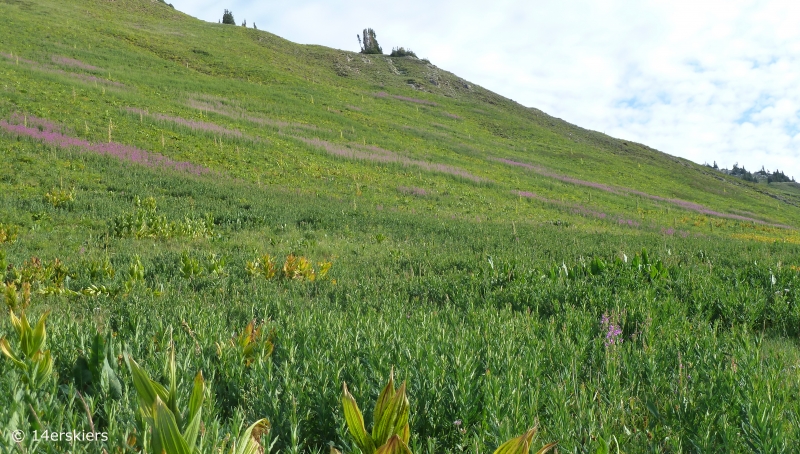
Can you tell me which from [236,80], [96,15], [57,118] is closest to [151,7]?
[96,15]

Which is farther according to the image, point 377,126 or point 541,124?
point 541,124

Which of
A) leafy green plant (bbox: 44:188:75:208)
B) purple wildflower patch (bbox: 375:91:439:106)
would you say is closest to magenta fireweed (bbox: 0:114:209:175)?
leafy green plant (bbox: 44:188:75:208)

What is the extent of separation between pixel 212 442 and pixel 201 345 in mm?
1421

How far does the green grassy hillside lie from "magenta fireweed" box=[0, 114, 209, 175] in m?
0.13

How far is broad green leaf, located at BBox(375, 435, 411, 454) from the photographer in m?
1.08

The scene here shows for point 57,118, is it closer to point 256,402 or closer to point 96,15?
point 256,402

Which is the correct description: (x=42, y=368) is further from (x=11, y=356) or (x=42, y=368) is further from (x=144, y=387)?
(x=144, y=387)

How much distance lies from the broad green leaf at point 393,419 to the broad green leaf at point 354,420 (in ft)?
0.09

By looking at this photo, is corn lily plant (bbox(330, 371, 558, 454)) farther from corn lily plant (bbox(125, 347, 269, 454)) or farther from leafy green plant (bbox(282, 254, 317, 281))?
leafy green plant (bbox(282, 254, 317, 281))

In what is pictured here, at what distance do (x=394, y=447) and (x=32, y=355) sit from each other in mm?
2059

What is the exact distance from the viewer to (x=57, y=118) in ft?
63.6

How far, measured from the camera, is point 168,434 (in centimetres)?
104

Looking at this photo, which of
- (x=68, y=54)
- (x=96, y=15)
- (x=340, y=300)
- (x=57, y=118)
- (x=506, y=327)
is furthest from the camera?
(x=96, y=15)

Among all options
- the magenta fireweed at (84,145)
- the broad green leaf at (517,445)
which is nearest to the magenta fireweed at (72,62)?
the magenta fireweed at (84,145)
